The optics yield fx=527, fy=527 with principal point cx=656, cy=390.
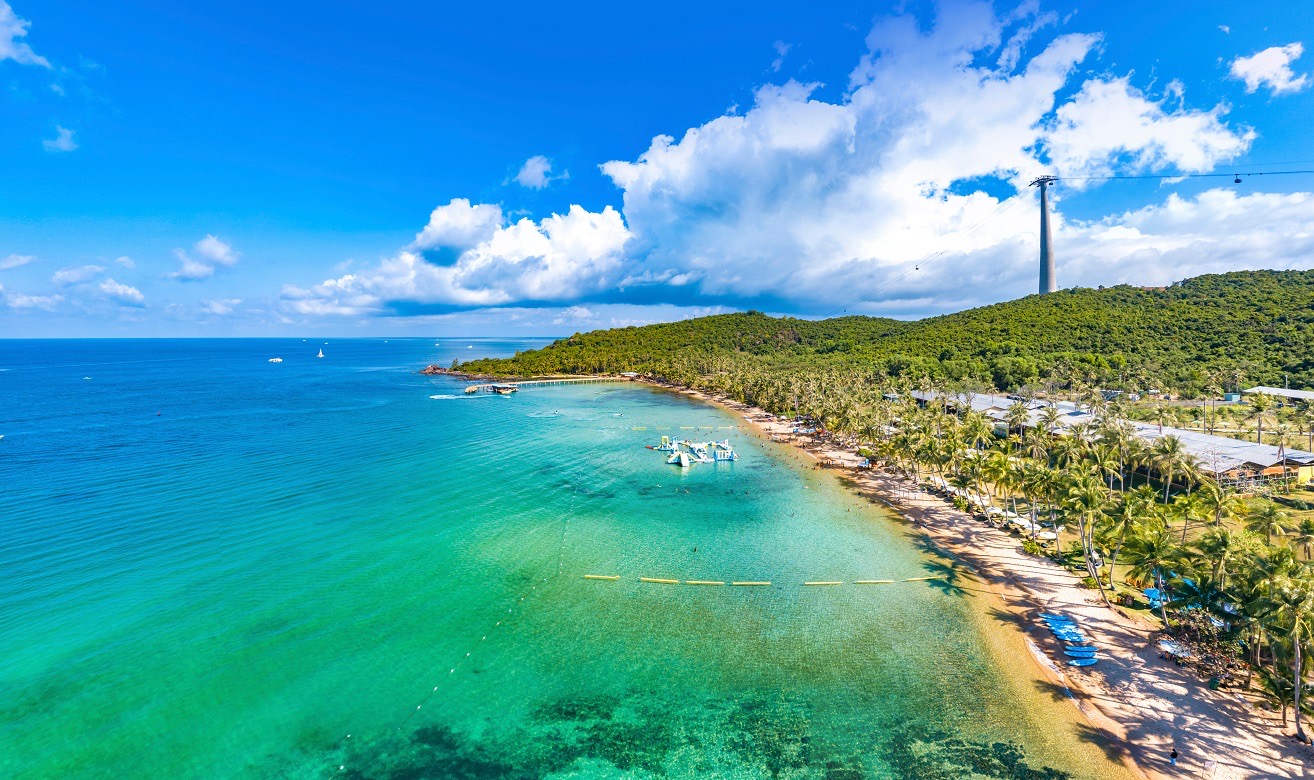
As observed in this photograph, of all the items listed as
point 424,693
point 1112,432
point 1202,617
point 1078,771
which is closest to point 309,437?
point 424,693

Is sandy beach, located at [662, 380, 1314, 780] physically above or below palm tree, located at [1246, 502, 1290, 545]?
below

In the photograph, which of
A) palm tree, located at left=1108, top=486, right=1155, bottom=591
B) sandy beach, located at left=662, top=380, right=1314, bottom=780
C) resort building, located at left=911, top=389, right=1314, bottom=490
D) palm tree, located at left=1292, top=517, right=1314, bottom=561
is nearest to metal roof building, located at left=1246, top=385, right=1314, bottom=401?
resort building, located at left=911, top=389, right=1314, bottom=490

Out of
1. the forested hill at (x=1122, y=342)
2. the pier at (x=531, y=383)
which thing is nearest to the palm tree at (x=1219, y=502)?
the forested hill at (x=1122, y=342)

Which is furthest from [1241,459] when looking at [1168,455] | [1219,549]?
[1219,549]

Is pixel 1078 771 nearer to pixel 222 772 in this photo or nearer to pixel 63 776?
pixel 222 772

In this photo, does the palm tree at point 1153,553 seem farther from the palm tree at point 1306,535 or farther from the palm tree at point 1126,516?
the palm tree at point 1306,535

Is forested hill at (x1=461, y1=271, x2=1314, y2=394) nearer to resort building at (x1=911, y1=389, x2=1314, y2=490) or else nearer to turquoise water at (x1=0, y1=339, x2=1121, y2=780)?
resort building at (x1=911, y1=389, x2=1314, y2=490)
